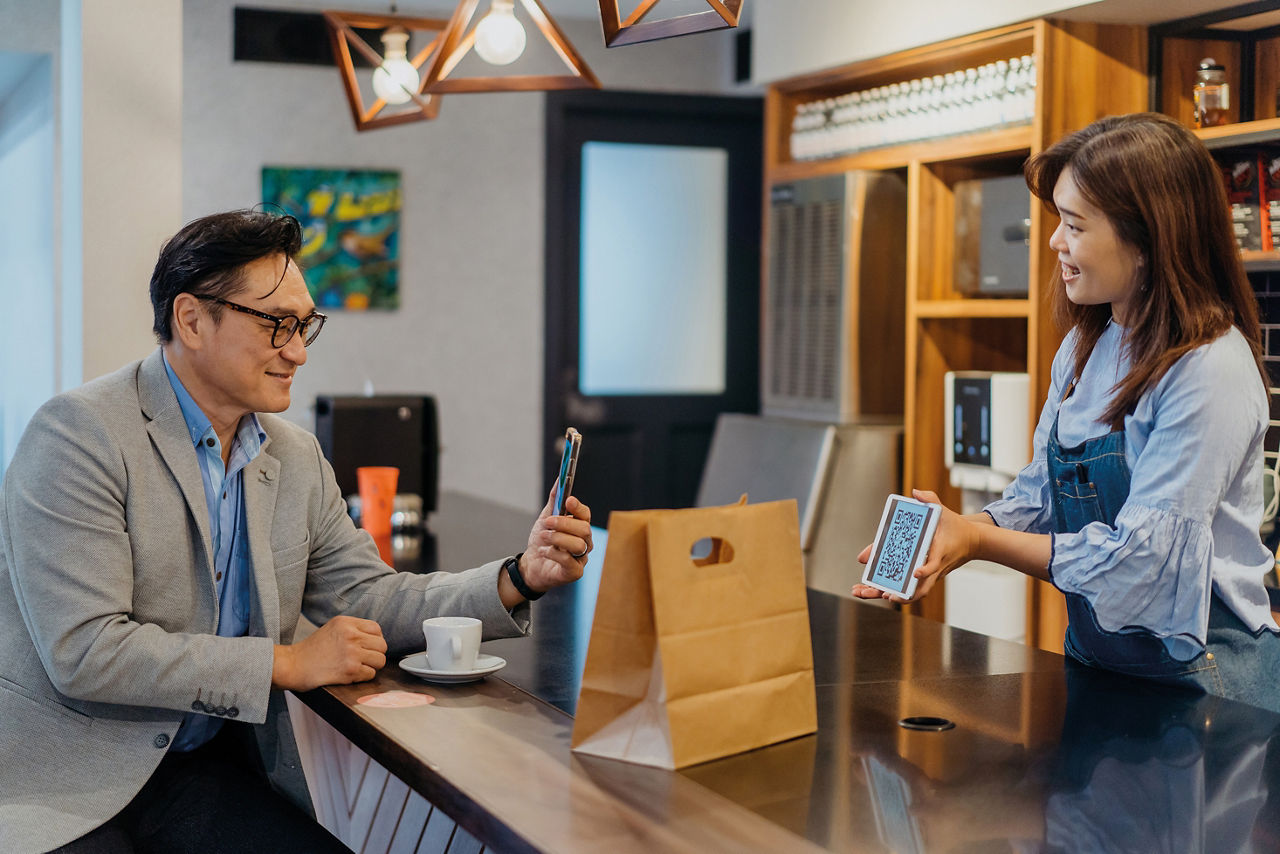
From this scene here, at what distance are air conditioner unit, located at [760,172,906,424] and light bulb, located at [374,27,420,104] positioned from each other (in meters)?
1.39

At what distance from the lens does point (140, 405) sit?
174 cm

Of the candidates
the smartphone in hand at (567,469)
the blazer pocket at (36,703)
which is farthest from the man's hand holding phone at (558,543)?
the blazer pocket at (36,703)

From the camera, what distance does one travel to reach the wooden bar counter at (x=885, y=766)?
112cm

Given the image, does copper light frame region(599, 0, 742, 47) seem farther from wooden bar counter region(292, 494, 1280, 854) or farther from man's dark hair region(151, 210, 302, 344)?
wooden bar counter region(292, 494, 1280, 854)

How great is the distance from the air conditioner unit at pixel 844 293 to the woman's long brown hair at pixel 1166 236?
216 centimetres

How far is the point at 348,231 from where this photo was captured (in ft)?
17.5

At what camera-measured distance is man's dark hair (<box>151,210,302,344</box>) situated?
5.78 ft

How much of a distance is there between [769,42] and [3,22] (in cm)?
231

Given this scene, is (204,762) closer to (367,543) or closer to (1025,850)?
(367,543)

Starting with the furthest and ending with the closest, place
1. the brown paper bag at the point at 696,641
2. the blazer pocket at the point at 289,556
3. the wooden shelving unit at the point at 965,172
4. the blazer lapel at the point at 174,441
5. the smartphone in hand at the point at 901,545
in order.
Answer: the wooden shelving unit at the point at 965,172 → the blazer pocket at the point at 289,556 → the blazer lapel at the point at 174,441 → the smartphone in hand at the point at 901,545 → the brown paper bag at the point at 696,641

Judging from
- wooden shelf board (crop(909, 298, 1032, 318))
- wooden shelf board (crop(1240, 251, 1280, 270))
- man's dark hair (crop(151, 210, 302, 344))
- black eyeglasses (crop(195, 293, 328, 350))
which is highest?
wooden shelf board (crop(1240, 251, 1280, 270))

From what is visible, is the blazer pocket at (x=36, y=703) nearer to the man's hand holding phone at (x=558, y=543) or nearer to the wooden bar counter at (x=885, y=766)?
the wooden bar counter at (x=885, y=766)

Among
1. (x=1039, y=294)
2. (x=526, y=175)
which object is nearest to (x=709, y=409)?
(x=526, y=175)

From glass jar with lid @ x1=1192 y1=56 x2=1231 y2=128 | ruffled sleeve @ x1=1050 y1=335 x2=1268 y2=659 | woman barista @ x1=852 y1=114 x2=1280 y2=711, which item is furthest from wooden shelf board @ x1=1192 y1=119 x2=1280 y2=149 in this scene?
ruffled sleeve @ x1=1050 y1=335 x2=1268 y2=659
